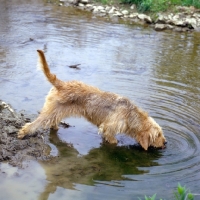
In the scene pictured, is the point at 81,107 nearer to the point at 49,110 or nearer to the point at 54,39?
the point at 49,110

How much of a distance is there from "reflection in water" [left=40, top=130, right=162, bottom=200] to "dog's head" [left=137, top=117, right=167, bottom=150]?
14cm

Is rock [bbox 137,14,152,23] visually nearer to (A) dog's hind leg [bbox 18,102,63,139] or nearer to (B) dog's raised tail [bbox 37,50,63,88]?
(B) dog's raised tail [bbox 37,50,63,88]

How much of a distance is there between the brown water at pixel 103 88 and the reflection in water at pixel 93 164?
14 millimetres

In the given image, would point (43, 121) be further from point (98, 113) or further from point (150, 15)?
point (150, 15)

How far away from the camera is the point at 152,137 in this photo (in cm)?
657

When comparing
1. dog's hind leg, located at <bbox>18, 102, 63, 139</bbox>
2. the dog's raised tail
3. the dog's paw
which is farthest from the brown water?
the dog's raised tail

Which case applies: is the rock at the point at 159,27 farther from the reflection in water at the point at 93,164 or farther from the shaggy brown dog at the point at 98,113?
the reflection in water at the point at 93,164

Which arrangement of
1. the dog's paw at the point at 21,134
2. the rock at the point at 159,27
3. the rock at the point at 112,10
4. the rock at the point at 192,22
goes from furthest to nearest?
the rock at the point at 112,10 → the rock at the point at 192,22 → the rock at the point at 159,27 → the dog's paw at the point at 21,134

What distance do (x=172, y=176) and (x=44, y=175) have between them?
1891mm

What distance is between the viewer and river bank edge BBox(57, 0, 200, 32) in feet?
49.1

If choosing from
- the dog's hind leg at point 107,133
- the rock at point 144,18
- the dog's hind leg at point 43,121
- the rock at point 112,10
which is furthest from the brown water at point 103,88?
the rock at point 112,10

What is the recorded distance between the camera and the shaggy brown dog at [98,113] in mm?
6418

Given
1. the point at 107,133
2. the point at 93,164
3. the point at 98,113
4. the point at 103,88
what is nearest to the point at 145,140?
the point at 107,133

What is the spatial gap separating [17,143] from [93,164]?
128cm
